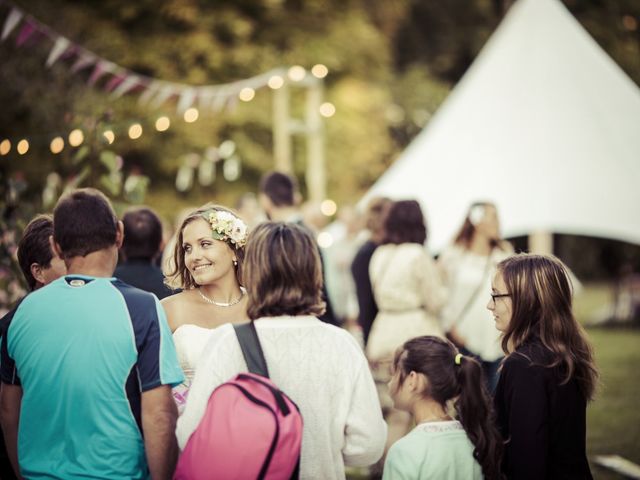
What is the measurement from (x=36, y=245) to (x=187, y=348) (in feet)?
2.68

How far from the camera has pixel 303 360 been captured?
2.60 metres

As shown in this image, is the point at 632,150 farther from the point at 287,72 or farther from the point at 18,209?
the point at 18,209

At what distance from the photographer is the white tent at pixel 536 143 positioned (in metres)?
7.38

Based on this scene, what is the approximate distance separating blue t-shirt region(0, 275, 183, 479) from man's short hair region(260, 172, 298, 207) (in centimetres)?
310

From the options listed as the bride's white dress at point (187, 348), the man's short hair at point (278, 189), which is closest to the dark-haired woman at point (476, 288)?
the man's short hair at point (278, 189)

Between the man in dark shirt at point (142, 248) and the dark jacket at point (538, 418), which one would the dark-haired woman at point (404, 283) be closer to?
the man in dark shirt at point (142, 248)

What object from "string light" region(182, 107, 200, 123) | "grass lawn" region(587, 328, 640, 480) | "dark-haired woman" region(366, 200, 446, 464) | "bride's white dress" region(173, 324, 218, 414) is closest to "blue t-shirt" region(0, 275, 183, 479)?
"bride's white dress" region(173, 324, 218, 414)

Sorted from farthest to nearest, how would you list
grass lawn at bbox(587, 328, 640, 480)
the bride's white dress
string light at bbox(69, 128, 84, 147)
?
1. grass lawn at bbox(587, 328, 640, 480)
2. string light at bbox(69, 128, 84, 147)
3. the bride's white dress

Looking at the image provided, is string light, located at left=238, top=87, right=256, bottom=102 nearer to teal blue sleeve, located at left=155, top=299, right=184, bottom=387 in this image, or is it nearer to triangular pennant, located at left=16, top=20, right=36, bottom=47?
triangular pennant, located at left=16, top=20, right=36, bottom=47

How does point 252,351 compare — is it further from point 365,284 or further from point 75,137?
point 365,284

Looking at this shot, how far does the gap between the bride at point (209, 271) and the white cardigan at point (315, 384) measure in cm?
70

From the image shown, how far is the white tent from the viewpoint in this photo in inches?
291

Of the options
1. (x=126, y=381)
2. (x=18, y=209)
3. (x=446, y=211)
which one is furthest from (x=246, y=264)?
(x=446, y=211)

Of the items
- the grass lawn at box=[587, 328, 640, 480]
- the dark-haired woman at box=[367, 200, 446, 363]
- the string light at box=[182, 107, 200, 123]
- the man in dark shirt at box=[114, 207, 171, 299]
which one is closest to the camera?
the man in dark shirt at box=[114, 207, 171, 299]
